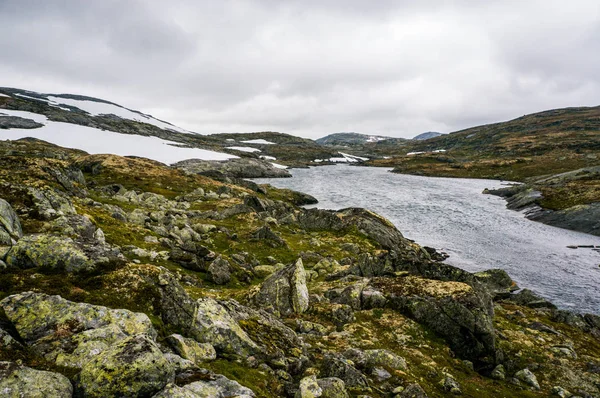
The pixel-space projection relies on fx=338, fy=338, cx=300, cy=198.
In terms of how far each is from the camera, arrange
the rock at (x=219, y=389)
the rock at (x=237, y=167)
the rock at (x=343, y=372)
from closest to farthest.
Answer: the rock at (x=219, y=389) < the rock at (x=343, y=372) < the rock at (x=237, y=167)

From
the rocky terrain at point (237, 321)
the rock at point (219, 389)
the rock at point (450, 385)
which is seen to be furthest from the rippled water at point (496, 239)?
the rock at point (219, 389)

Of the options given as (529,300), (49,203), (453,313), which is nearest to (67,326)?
(49,203)

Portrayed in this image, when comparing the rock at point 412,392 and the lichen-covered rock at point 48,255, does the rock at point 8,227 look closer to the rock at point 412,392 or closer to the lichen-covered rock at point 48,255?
the lichen-covered rock at point 48,255

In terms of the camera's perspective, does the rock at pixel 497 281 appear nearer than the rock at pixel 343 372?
No

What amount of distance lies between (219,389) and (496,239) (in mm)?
64993

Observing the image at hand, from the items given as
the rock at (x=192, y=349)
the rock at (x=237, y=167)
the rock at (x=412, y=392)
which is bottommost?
the rock at (x=237, y=167)

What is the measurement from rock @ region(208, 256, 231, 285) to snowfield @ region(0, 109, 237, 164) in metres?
130

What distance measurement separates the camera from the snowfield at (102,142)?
138m

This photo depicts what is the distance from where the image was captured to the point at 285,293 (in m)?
20.9

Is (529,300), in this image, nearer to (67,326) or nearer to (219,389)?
(219,389)

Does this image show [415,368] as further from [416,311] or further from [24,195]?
[24,195]

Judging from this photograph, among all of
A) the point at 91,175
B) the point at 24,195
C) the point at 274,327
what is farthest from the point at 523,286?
the point at 91,175

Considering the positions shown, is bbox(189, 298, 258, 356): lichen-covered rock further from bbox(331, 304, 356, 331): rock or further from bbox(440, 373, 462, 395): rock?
bbox(440, 373, 462, 395): rock

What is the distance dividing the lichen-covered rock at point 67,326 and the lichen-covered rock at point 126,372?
882 mm
